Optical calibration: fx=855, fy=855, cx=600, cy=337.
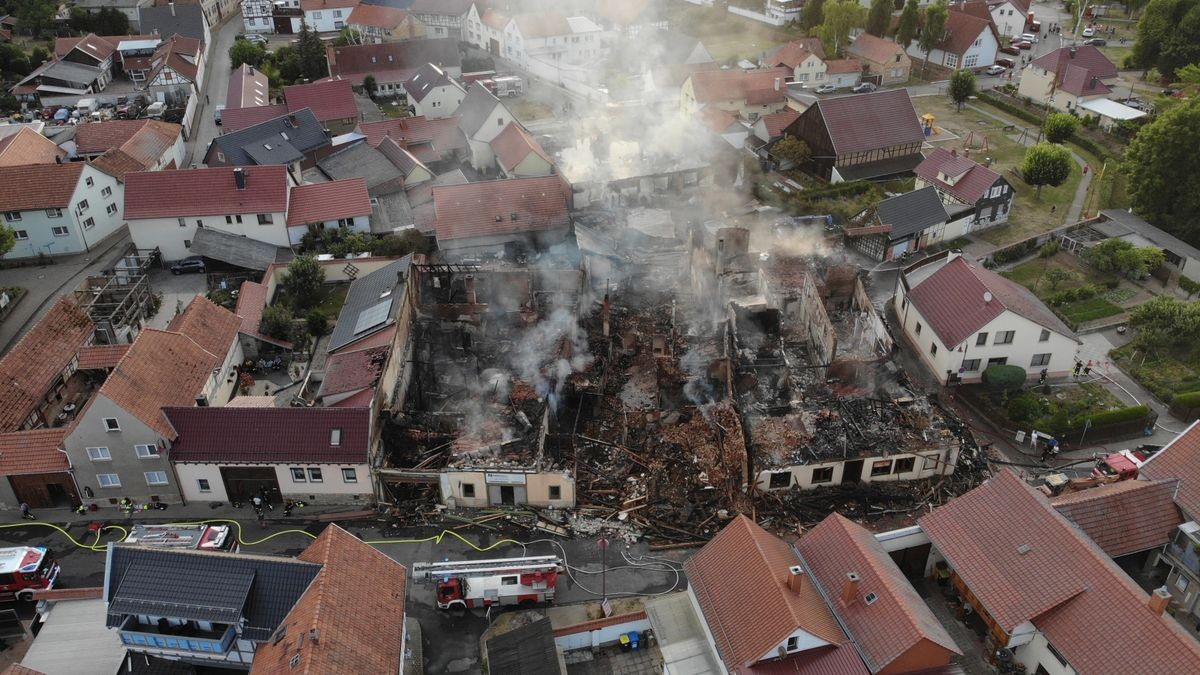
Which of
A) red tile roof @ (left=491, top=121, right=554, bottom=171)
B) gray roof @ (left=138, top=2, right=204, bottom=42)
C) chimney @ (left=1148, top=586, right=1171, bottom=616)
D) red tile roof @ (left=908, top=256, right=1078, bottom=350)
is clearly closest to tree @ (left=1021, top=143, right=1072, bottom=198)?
red tile roof @ (left=908, top=256, right=1078, bottom=350)

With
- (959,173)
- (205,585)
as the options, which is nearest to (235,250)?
(205,585)

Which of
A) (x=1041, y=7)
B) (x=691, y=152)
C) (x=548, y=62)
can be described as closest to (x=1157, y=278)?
(x=691, y=152)

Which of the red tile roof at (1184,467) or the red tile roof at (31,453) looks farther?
the red tile roof at (31,453)

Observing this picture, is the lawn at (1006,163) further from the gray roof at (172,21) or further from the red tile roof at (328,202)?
the gray roof at (172,21)

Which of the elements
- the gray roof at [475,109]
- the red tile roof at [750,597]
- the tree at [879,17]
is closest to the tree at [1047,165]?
the tree at [879,17]

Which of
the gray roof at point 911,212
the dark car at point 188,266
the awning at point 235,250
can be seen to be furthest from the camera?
the gray roof at point 911,212

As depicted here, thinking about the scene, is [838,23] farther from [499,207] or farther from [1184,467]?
[1184,467]
